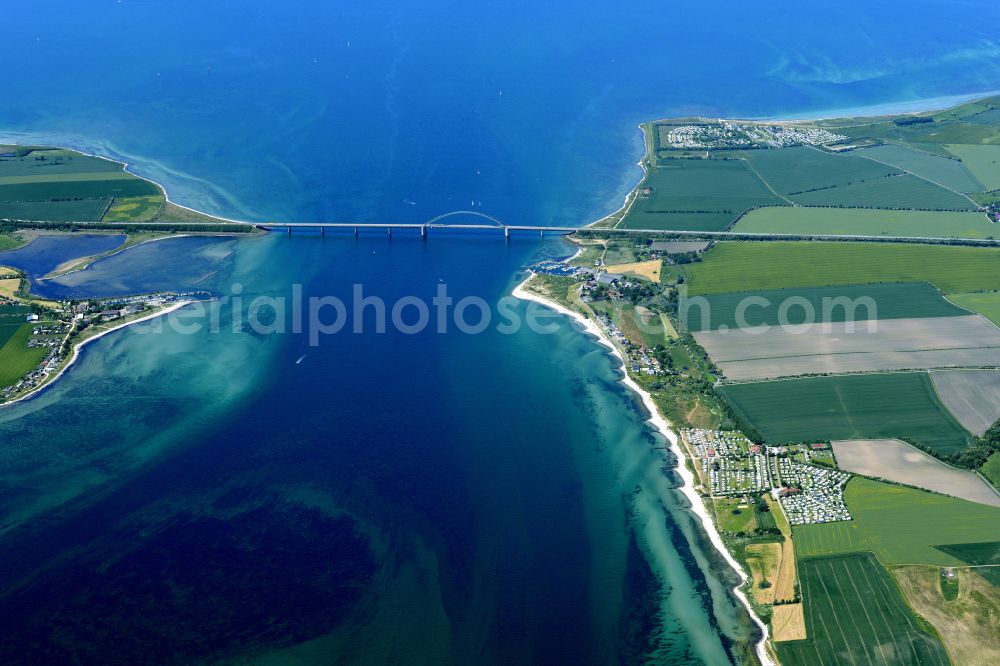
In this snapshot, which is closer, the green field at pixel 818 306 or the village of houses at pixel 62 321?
the village of houses at pixel 62 321

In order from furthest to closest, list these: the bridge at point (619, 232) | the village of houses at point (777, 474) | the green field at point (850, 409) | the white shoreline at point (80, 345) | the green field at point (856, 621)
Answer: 1. the bridge at point (619, 232)
2. the white shoreline at point (80, 345)
3. the green field at point (850, 409)
4. the village of houses at point (777, 474)
5. the green field at point (856, 621)

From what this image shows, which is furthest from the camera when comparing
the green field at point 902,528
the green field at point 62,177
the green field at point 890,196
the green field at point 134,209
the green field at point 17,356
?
the green field at point 62,177

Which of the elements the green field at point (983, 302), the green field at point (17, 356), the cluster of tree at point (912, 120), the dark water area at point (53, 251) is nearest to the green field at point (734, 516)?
the green field at point (983, 302)

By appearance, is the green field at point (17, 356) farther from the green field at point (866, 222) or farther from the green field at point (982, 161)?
the green field at point (982, 161)

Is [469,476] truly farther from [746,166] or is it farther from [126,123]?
[126,123]

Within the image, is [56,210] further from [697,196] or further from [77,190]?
[697,196]

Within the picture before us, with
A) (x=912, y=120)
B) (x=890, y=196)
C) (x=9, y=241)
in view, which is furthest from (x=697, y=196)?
(x=9, y=241)

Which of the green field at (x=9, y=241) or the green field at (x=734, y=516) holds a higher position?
the green field at (x=9, y=241)
